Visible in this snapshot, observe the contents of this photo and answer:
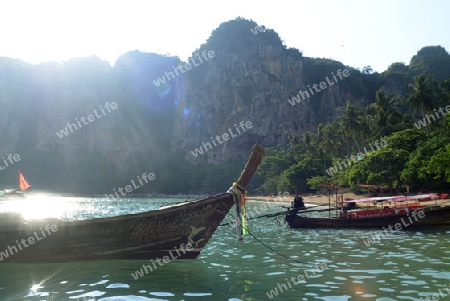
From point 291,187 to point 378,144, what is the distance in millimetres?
20014

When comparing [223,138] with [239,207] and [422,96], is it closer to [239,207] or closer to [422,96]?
[422,96]

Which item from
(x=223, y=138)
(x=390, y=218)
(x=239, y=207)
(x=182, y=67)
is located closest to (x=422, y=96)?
(x=390, y=218)

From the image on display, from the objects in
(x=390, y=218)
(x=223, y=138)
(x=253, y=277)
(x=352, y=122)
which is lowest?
(x=390, y=218)

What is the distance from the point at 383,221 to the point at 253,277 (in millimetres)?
13112

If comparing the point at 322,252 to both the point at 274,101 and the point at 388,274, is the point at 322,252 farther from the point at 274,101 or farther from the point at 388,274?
the point at 274,101

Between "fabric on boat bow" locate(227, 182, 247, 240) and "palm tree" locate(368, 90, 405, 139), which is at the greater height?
"palm tree" locate(368, 90, 405, 139)

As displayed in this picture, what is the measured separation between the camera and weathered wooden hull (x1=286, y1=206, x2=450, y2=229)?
18281 millimetres

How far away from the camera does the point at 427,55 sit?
334 ft

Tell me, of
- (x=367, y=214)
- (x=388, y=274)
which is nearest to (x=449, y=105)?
(x=367, y=214)

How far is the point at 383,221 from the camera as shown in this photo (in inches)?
749

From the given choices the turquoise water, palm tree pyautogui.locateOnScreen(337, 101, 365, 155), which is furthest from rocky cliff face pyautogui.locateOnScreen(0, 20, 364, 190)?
the turquoise water

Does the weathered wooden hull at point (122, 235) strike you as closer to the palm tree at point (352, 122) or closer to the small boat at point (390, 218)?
the small boat at point (390, 218)

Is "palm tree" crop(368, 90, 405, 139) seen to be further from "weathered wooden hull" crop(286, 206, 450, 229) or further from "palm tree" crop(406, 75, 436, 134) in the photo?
"weathered wooden hull" crop(286, 206, 450, 229)

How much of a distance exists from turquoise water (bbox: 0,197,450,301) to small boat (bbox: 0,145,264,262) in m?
0.33
